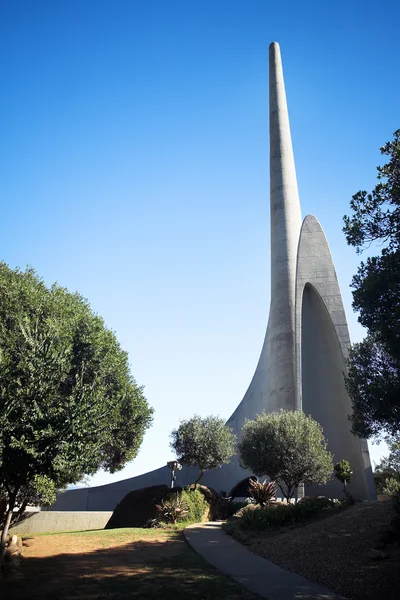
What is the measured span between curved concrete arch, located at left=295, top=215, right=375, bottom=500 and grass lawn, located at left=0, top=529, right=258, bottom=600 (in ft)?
62.3

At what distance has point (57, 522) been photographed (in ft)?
76.4

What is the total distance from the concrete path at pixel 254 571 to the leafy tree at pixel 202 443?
8900 mm

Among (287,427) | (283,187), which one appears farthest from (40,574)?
(283,187)

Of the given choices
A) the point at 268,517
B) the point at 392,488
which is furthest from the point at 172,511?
the point at 392,488

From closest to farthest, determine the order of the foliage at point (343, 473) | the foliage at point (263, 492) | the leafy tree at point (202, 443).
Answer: the foliage at point (263, 492)
the foliage at point (343, 473)
the leafy tree at point (202, 443)

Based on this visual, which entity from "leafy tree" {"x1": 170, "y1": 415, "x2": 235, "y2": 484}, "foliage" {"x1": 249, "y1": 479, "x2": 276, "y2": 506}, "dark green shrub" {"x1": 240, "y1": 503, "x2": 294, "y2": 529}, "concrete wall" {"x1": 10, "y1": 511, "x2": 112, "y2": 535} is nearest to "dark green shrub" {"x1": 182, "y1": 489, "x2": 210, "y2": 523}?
"leafy tree" {"x1": 170, "y1": 415, "x2": 235, "y2": 484}

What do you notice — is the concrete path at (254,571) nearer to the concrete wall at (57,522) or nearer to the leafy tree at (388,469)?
the concrete wall at (57,522)

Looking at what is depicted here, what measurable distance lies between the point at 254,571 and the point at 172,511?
11.0m

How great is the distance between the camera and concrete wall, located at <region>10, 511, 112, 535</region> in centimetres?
2223

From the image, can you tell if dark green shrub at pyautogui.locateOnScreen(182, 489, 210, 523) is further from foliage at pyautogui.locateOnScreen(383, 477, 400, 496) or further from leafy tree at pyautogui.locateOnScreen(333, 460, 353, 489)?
foliage at pyautogui.locateOnScreen(383, 477, 400, 496)

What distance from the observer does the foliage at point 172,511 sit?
68.6ft

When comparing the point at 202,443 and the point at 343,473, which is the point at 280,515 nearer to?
the point at 343,473

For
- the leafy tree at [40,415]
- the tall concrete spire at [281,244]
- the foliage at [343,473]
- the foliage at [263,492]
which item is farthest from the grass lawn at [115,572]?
the tall concrete spire at [281,244]

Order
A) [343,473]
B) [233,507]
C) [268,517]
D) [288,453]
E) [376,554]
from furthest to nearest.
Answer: [233,507] < [343,473] < [288,453] < [268,517] < [376,554]
